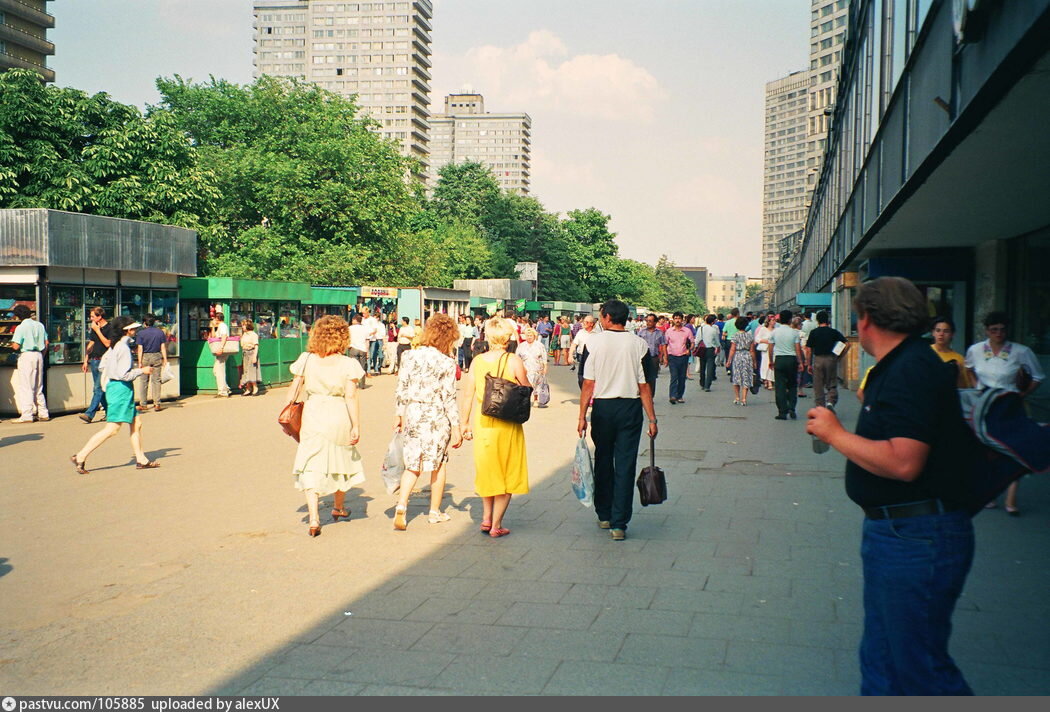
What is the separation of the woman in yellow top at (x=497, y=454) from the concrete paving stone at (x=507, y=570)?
0.84 m

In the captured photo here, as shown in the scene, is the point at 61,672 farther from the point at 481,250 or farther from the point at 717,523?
the point at 481,250

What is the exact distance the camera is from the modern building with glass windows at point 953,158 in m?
5.65

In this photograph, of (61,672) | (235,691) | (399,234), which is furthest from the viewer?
(399,234)

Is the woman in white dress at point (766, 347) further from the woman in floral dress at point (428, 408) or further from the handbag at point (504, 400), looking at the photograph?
the handbag at point (504, 400)

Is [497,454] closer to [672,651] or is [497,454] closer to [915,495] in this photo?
[672,651]

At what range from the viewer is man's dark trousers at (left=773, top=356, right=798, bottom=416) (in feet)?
50.8

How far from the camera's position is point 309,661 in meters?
4.31

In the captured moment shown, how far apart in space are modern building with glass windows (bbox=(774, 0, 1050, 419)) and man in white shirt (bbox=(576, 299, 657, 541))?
284cm

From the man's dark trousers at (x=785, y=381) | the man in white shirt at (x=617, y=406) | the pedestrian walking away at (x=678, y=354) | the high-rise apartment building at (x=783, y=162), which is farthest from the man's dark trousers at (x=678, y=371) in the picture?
the high-rise apartment building at (x=783, y=162)

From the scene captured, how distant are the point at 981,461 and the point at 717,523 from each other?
4454 millimetres

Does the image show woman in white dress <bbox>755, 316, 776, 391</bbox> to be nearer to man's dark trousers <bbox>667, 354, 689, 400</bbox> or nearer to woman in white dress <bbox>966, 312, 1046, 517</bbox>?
man's dark trousers <bbox>667, 354, 689, 400</bbox>

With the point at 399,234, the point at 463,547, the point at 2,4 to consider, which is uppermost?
the point at 2,4

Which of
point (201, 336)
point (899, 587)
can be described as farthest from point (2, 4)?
point (899, 587)

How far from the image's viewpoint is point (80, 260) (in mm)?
15570
